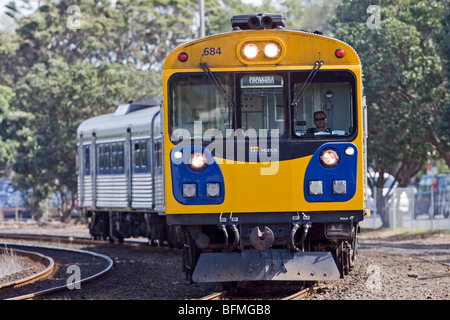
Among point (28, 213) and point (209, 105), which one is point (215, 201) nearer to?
point (209, 105)

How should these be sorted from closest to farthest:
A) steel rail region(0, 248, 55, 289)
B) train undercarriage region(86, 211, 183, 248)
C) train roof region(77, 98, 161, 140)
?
steel rail region(0, 248, 55, 289) → train roof region(77, 98, 161, 140) → train undercarriage region(86, 211, 183, 248)

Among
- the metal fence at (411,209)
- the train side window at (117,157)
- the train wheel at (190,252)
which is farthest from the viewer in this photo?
the metal fence at (411,209)

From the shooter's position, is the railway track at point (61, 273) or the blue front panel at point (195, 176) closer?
the blue front panel at point (195, 176)

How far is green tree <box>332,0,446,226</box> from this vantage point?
1013 inches

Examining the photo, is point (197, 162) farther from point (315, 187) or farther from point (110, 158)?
point (110, 158)

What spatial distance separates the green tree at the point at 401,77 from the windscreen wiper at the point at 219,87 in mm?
15147

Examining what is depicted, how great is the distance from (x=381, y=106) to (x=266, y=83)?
17.5m

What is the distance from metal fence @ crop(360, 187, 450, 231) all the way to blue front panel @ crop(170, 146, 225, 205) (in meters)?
17.8

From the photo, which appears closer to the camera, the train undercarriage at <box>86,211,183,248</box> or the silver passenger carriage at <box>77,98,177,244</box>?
the silver passenger carriage at <box>77,98,177,244</box>

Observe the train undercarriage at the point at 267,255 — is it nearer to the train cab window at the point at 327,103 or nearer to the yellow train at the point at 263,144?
the yellow train at the point at 263,144

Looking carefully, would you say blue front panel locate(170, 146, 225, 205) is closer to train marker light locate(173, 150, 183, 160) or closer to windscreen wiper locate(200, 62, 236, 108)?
train marker light locate(173, 150, 183, 160)

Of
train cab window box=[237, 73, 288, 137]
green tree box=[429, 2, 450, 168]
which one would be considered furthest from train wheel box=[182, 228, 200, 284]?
green tree box=[429, 2, 450, 168]

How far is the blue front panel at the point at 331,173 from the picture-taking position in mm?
11133

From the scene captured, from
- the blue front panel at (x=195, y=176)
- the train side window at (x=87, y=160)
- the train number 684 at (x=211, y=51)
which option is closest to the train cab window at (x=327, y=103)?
the train number 684 at (x=211, y=51)
